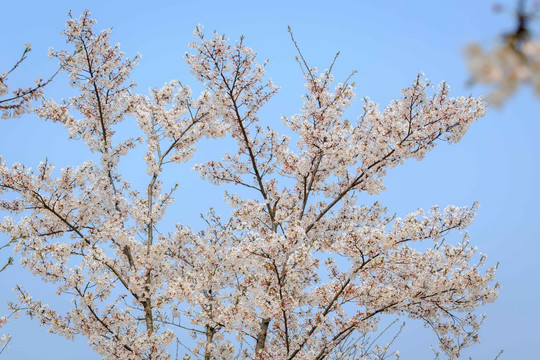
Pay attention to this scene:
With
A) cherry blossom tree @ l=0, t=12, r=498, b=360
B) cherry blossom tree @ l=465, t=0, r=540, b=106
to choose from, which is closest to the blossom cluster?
cherry blossom tree @ l=465, t=0, r=540, b=106

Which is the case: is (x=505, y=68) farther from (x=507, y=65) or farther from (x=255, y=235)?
(x=255, y=235)

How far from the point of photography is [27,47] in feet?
16.7

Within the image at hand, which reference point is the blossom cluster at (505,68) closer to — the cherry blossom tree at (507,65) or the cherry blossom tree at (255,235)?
the cherry blossom tree at (507,65)

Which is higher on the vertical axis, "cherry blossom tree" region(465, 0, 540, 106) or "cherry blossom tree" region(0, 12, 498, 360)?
"cherry blossom tree" region(0, 12, 498, 360)

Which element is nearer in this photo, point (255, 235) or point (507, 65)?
point (507, 65)

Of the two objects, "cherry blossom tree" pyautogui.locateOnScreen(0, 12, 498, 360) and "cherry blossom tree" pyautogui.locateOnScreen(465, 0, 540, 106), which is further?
"cherry blossom tree" pyautogui.locateOnScreen(0, 12, 498, 360)

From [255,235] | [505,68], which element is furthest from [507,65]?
[255,235]

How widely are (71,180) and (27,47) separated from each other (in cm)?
424

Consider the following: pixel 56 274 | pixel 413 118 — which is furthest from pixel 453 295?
pixel 56 274

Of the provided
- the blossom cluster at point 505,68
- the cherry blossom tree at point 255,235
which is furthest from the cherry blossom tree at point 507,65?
the cherry blossom tree at point 255,235

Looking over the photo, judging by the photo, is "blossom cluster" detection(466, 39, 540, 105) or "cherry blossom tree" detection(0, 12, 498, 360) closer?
"blossom cluster" detection(466, 39, 540, 105)

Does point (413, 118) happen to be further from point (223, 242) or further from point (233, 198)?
point (223, 242)

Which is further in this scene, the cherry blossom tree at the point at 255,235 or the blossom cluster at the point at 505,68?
the cherry blossom tree at the point at 255,235

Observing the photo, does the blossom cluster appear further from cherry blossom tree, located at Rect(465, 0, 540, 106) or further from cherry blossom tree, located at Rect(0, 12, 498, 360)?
cherry blossom tree, located at Rect(0, 12, 498, 360)
